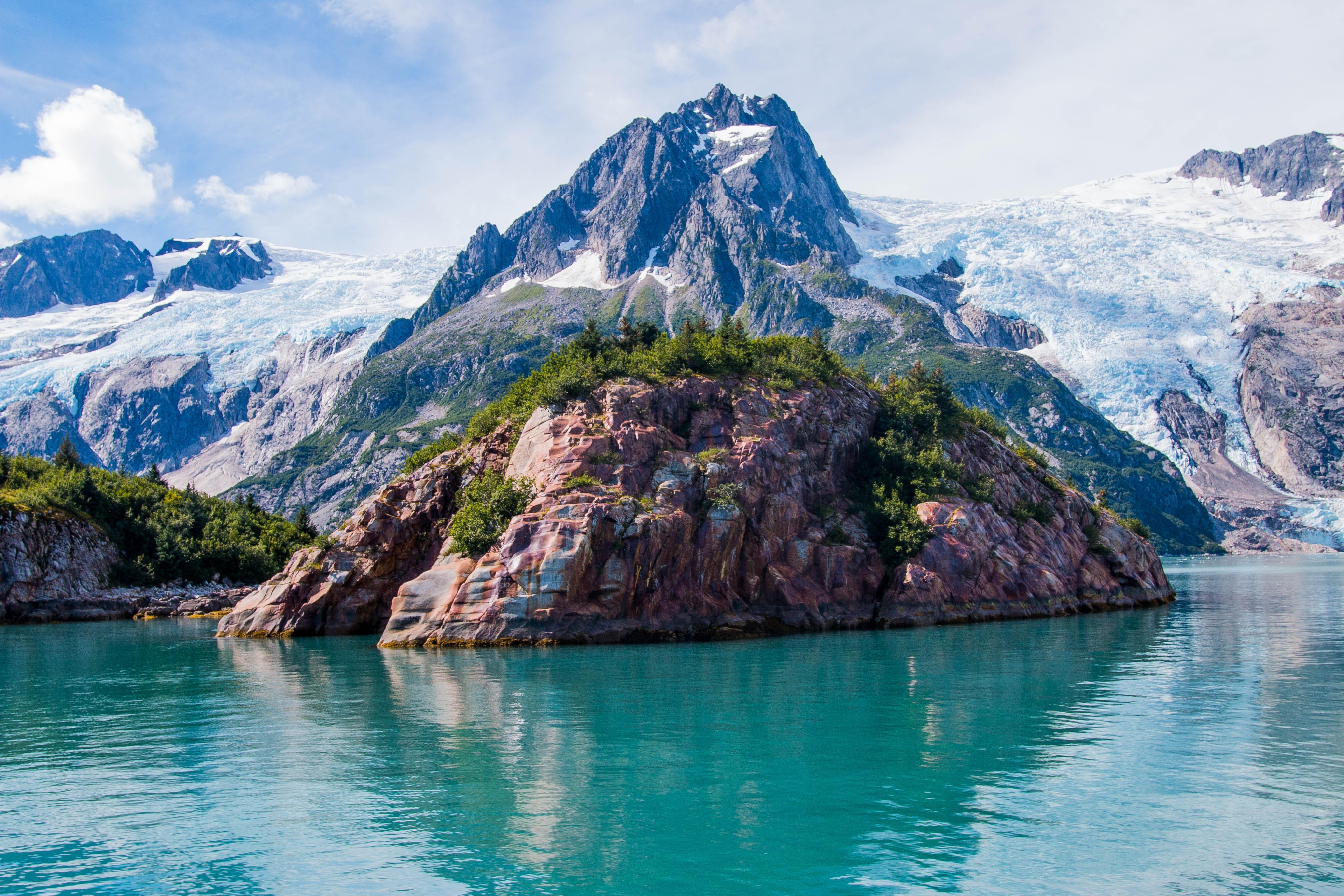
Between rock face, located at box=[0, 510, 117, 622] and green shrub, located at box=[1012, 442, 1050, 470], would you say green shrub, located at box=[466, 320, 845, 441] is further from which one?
rock face, located at box=[0, 510, 117, 622]

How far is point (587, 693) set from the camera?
36.8 meters

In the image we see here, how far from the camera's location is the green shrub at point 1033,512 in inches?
2906

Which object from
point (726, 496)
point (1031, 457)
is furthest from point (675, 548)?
point (1031, 457)

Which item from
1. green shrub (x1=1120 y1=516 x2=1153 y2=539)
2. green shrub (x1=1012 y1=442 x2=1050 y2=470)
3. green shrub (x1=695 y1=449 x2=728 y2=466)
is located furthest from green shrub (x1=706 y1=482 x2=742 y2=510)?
green shrub (x1=1120 y1=516 x2=1153 y2=539)

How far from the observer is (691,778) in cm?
2339

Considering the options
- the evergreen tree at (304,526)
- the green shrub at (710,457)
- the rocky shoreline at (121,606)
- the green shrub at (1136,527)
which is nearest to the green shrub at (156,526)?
the evergreen tree at (304,526)

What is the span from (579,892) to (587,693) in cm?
2063

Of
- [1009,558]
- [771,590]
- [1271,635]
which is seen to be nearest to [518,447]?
[771,590]

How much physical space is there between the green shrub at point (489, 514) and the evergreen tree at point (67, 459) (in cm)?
9209

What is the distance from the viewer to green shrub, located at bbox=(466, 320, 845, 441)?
66.1 meters

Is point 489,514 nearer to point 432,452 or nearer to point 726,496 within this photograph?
point 726,496

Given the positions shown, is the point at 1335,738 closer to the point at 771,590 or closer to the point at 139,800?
the point at 139,800

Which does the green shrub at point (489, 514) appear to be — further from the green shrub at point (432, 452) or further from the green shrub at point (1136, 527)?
the green shrub at point (1136, 527)

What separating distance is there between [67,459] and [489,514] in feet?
335
